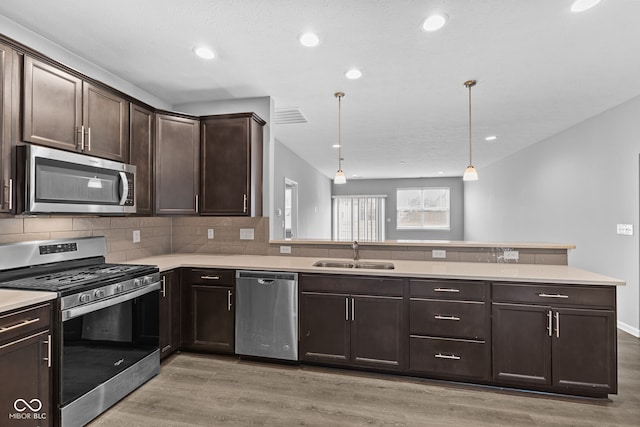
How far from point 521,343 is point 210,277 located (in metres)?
2.61

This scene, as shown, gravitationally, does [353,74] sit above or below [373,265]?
above

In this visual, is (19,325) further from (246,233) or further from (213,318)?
(246,233)

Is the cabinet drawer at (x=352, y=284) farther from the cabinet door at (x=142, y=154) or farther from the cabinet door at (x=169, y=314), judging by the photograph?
the cabinet door at (x=142, y=154)

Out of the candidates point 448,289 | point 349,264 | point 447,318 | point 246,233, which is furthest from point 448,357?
point 246,233

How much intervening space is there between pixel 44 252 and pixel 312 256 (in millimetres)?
2223

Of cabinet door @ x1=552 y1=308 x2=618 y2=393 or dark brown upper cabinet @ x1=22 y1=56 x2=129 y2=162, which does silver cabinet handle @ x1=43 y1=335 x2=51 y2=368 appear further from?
cabinet door @ x1=552 y1=308 x2=618 y2=393

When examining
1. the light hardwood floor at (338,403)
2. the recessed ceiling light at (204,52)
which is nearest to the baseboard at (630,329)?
the light hardwood floor at (338,403)

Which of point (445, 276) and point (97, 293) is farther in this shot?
point (445, 276)

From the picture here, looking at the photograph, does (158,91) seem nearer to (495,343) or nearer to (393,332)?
(393,332)

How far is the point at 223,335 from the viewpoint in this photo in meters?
2.95

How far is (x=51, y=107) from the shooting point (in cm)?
212


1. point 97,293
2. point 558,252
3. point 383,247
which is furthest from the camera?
point 383,247

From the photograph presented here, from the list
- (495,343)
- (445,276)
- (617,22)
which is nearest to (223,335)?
(445,276)

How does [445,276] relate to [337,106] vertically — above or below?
below
